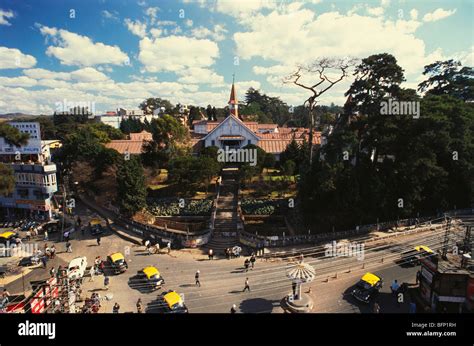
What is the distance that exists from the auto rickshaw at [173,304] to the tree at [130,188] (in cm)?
1279

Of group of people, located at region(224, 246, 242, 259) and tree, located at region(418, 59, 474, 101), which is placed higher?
tree, located at region(418, 59, 474, 101)

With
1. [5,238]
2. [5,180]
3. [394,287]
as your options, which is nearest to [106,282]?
[5,180]

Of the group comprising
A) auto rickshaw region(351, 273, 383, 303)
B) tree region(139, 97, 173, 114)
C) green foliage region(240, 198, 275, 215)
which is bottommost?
auto rickshaw region(351, 273, 383, 303)

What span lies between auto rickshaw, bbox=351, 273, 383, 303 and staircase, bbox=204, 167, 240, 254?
975 centimetres

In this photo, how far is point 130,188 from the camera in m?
25.6

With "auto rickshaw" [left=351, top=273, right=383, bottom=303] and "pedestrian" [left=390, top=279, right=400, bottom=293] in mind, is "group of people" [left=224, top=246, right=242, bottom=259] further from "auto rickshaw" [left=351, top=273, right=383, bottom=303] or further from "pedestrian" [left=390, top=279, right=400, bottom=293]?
"pedestrian" [left=390, top=279, right=400, bottom=293]

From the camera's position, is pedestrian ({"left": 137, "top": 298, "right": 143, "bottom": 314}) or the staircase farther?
the staircase

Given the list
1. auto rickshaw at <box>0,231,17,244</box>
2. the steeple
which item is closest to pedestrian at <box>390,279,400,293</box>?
auto rickshaw at <box>0,231,17,244</box>

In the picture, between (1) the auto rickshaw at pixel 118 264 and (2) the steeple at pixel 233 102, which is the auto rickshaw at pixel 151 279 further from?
(2) the steeple at pixel 233 102

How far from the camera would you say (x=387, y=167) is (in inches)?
866

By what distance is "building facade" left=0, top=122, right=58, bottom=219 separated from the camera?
2839 centimetres

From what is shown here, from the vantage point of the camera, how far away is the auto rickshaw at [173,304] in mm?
13741

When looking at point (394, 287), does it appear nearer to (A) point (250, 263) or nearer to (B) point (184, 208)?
(A) point (250, 263)

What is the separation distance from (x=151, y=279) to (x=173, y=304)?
3.27 m
